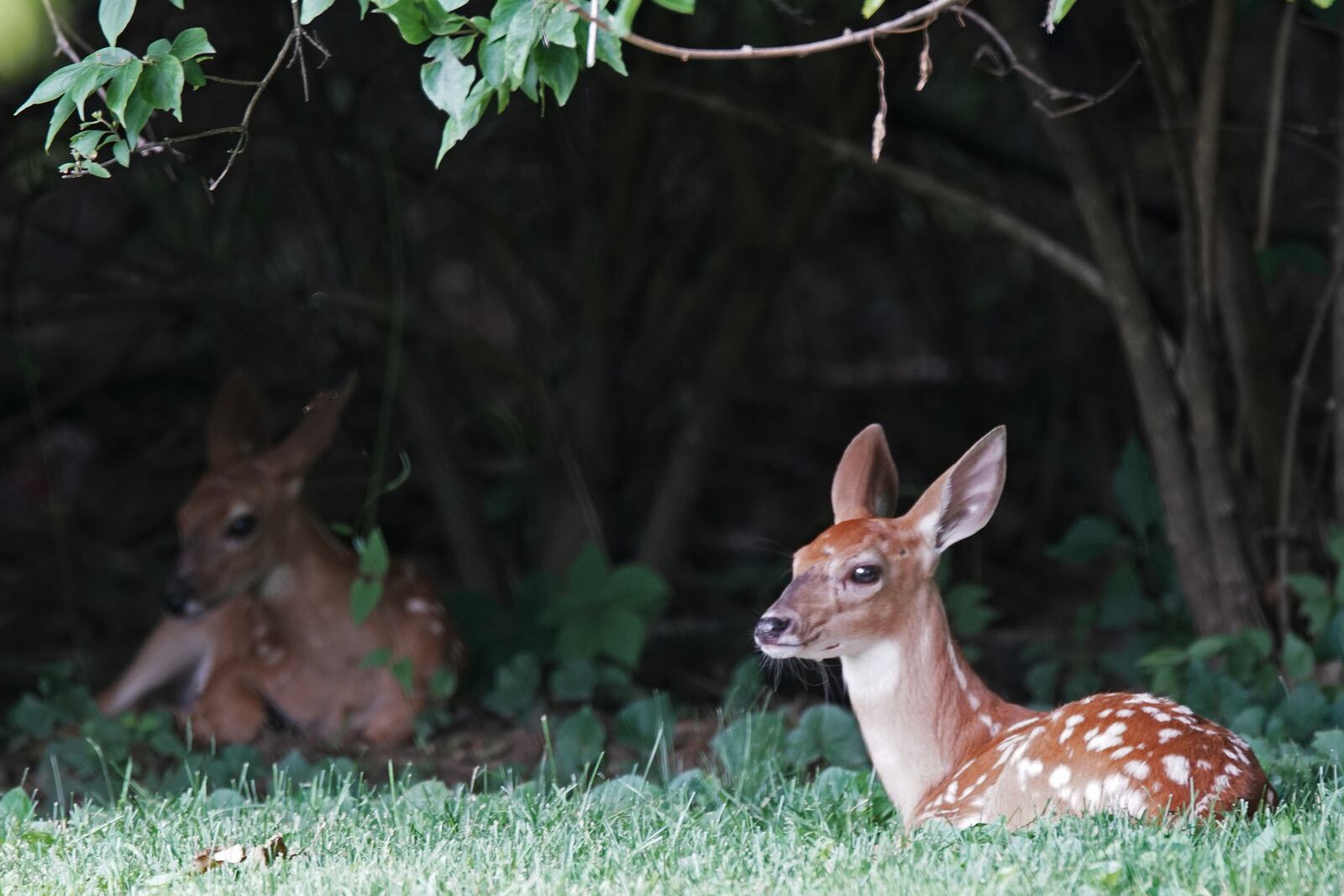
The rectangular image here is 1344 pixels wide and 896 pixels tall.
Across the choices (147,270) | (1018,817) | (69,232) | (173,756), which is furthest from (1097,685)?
(69,232)

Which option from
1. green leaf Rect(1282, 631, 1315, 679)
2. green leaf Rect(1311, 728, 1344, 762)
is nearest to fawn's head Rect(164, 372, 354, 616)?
green leaf Rect(1282, 631, 1315, 679)

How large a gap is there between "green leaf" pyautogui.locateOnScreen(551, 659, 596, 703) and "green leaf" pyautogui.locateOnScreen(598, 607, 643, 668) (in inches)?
3.3

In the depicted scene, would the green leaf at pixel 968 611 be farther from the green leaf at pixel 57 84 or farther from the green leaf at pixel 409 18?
the green leaf at pixel 57 84

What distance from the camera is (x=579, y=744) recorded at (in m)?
4.25

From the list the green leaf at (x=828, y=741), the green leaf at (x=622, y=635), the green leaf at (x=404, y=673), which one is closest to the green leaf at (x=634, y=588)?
the green leaf at (x=622, y=635)

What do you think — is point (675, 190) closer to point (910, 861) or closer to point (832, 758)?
point (832, 758)

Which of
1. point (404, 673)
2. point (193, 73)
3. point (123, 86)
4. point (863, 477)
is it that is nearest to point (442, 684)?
point (404, 673)

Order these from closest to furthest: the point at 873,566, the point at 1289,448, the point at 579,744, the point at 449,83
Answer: the point at 449,83 < the point at 873,566 < the point at 579,744 < the point at 1289,448

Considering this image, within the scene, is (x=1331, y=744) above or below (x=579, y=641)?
above

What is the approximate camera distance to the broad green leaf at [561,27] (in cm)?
250

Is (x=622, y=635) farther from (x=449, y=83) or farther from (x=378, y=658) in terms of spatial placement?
(x=449, y=83)

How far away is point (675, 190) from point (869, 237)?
136 cm

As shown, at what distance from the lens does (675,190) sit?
293 inches

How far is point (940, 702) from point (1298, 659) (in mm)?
1527
